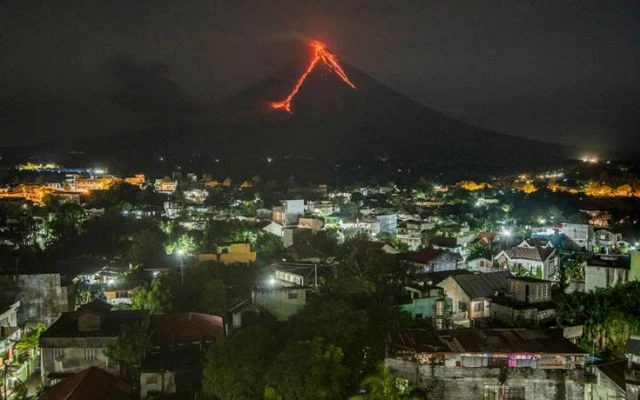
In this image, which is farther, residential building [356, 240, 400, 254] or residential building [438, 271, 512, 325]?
residential building [356, 240, 400, 254]

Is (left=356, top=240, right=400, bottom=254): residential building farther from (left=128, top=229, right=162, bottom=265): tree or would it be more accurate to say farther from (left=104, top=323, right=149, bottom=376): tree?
(left=104, top=323, right=149, bottom=376): tree

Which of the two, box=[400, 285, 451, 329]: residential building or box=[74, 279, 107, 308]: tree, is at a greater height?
box=[400, 285, 451, 329]: residential building

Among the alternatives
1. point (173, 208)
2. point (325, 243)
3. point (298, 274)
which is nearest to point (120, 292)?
point (298, 274)

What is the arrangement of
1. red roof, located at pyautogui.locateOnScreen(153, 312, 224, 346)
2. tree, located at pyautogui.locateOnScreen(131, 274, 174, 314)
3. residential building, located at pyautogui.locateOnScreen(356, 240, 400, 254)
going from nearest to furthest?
red roof, located at pyautogui.locateOnScreen(153, 312, 224, 346) → tree, located at pyautogui.locateOnScreen(131, 274, 174, 314) → residential building, located at pyautogui.locateOnScreen(356, 240, 400, 254)

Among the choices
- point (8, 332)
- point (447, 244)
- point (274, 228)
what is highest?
point (274, 228)

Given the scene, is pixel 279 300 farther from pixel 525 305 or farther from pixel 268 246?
pixel 268 246

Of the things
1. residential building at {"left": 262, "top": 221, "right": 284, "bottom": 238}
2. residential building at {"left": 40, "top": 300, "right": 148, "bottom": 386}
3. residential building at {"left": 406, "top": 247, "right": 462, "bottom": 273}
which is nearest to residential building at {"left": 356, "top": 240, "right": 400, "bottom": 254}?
residential building at {"left": 406, "top": 247, "right": 462, "bottom": 273}
